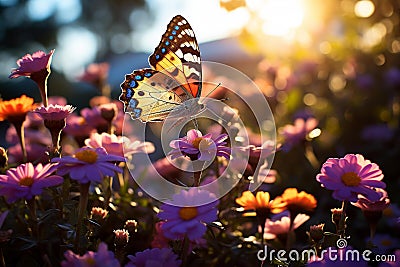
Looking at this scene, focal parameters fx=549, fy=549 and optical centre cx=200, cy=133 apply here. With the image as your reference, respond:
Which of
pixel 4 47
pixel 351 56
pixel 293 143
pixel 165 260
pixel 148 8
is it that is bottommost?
pixel 165 260

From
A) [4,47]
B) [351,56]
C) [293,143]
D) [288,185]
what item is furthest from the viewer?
[4,47]

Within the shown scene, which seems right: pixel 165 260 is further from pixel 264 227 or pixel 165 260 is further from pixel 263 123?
pixel 263 123

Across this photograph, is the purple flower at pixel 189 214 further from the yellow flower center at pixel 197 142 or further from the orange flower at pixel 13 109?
the orange flower at pixel 13 109

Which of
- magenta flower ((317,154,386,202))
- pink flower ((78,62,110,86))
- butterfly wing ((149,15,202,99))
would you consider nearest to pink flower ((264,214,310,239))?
magenta flower ((317,154,386,202))

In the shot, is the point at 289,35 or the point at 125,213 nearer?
the point at 125,213

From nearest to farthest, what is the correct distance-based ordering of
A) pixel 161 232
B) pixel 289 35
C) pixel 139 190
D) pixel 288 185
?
1. pixel 161 232
2. pixel 139 190
3. pixel 288 185
4. pixel 289 35

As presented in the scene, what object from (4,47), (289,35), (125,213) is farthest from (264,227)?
(4,47)

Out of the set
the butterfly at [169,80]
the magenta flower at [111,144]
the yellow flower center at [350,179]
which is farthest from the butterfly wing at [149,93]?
the yellow flower center at [350,179]
